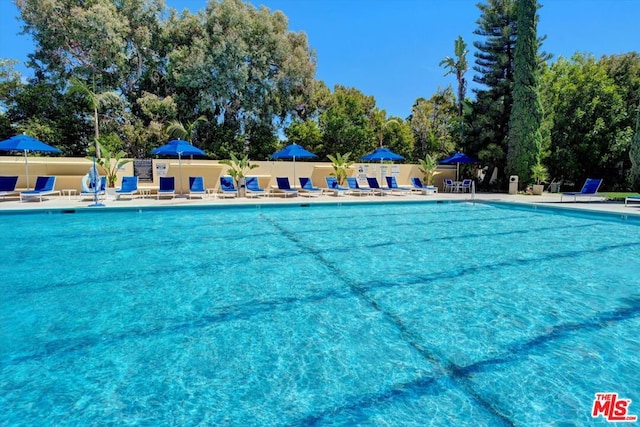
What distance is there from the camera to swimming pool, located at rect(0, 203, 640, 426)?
2662 millimetres

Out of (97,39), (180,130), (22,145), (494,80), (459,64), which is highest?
(459,64)

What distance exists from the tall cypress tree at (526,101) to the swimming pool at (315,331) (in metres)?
12.2

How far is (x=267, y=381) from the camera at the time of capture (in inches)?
116

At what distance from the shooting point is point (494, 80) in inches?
809

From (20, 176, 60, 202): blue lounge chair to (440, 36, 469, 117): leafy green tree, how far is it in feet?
83.8

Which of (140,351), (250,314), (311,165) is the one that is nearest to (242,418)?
(140,351)

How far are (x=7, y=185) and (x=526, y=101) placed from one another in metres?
22.9

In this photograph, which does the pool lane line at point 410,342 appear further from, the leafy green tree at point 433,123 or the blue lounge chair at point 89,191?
the leafy green tree at point 433,123

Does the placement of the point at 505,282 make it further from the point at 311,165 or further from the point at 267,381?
the point at 311,165

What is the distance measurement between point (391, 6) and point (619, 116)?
13539mm

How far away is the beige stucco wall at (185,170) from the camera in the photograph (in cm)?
1435

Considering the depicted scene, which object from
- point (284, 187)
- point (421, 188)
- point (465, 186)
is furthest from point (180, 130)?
point (465, 186)

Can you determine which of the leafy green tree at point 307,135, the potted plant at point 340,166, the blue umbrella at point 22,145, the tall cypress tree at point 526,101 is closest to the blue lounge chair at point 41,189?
the blue umbrella at point 22,145

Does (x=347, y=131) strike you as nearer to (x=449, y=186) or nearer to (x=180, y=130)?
(x=449, y=186)
